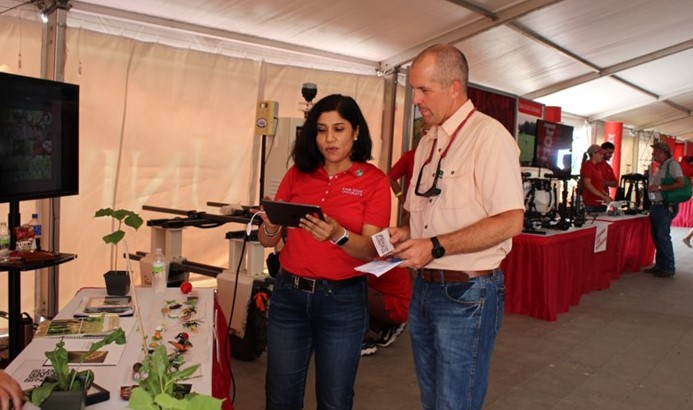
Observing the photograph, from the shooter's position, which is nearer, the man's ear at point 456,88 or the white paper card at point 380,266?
the white paper card at point 380,266

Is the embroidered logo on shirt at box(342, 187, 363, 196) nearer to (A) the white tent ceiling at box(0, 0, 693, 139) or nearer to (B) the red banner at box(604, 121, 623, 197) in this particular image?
(A) the white tent ceiling at box(0, 0, 693, 139)

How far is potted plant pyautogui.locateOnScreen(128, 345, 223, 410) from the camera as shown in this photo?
0.64 metres

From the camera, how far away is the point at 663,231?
656 centimetres

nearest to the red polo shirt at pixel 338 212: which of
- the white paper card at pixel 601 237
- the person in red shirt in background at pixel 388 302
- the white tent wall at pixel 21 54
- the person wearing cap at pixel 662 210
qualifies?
the person in red shirt in background at pixel 388 302

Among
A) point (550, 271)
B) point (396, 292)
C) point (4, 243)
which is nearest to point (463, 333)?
point (396, 292)

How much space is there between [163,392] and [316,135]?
1.18 m

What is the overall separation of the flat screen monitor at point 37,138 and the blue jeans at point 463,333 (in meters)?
1.86

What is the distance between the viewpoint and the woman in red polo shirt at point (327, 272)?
5.79 feet

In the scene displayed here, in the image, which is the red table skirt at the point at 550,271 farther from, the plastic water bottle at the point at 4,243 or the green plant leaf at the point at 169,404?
the green plant leaf at the point at 169,404

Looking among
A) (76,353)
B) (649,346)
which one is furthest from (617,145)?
(76,353)

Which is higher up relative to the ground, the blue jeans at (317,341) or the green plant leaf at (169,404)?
the green plant leaf at (169,404)

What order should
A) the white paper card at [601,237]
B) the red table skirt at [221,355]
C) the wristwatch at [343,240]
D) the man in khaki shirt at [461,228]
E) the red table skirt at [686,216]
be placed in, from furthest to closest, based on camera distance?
the red table skirt at [686,216] → the white paper card at [601,237] → the red table skirt at [221,355] → the wristwatch at [343,240] → the man in khaki shirt at [461,228]

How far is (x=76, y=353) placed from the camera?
5.13 feet

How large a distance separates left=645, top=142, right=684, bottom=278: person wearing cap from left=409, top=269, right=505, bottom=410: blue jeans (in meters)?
5.84
